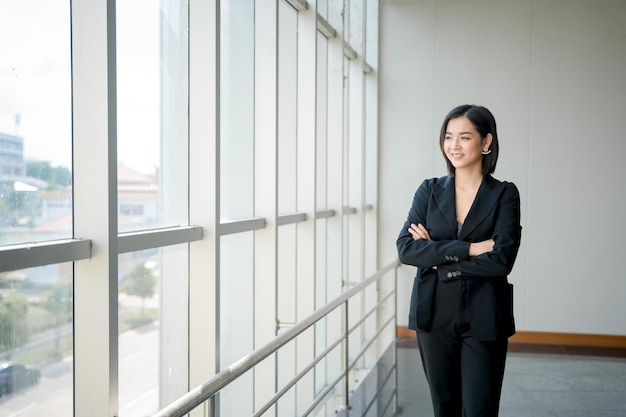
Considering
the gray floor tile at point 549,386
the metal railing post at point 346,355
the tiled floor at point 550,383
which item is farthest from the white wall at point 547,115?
the metal railing post at point 346,355

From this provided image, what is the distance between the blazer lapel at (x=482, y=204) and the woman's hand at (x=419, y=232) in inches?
4.6

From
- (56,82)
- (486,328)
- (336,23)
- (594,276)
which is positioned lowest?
(594,276)

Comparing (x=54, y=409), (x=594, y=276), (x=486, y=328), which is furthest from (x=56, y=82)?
(x=594, y=276)

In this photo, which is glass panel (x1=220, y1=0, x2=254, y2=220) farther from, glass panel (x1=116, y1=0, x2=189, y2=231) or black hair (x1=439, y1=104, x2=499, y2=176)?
black hair (x1=439, y1=104, x2=499, y2=176)

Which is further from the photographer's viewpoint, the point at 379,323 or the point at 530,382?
the point at 379,323

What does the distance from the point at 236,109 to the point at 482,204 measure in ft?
4.25

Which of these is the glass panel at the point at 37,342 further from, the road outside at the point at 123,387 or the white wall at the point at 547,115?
the white wall at the point at 547,115

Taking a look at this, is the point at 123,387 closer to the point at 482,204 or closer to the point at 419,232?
the point at 419,232

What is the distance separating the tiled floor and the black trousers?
1336 millimetres

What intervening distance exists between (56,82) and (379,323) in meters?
4.91

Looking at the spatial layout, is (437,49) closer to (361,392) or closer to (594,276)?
(594,276)

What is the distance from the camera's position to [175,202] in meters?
2.43

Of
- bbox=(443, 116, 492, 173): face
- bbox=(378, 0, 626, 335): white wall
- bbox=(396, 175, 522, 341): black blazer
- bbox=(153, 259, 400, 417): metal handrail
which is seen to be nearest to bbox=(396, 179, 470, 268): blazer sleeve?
bbox=(396, 175, 522, 341): black blazer

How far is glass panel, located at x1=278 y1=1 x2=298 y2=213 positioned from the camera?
3.77 metres
